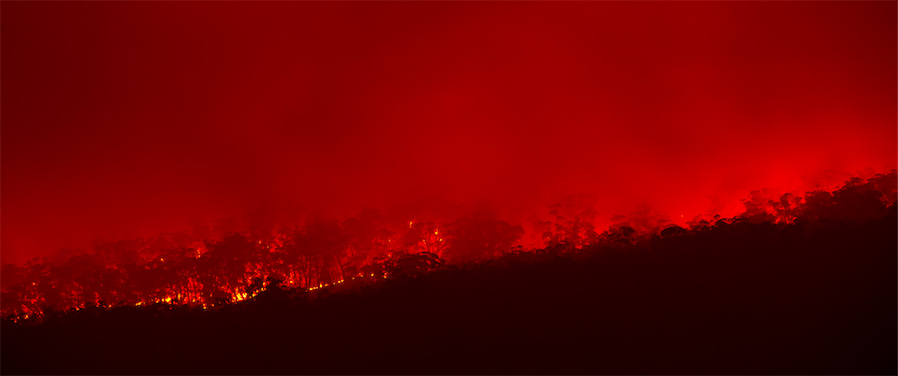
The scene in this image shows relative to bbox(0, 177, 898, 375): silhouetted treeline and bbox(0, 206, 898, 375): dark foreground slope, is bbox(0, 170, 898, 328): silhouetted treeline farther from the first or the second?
bbox(0, 206, 898, 375): dark foreground slope

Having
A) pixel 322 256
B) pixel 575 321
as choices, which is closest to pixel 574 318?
pixel 575 321

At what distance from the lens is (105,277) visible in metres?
20.0

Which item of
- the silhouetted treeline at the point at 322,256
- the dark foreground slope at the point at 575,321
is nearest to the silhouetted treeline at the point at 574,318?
the dark foreground slope at the point at 575,321

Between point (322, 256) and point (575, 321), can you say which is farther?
point (322, 256)

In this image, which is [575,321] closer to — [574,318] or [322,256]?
[574,318]

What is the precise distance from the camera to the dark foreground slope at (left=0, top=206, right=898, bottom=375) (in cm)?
Result: 945

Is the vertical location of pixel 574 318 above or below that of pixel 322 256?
below

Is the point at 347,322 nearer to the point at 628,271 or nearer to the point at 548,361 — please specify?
the point at 548,361

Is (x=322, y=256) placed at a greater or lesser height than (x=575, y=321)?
greater

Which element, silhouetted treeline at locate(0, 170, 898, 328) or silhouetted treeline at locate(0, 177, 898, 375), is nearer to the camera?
silhouetted treeline at locate(0, 177, 898, 375)

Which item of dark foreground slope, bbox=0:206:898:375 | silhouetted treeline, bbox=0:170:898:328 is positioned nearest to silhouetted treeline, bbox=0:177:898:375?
dark foreground slope, bbox=0:206:898:375

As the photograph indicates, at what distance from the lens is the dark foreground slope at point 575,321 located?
9.45 m

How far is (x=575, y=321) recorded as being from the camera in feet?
33.3

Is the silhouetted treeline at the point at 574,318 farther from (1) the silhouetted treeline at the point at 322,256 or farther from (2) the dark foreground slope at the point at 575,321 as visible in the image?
(1) the silhouetted treeline at the point at 322,256
